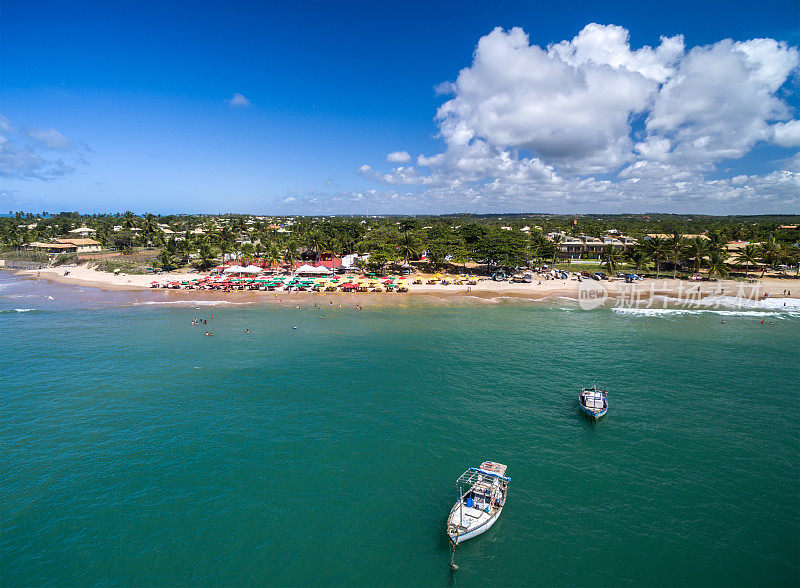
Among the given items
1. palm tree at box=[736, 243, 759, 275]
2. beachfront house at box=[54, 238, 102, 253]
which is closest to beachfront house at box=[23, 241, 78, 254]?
beachfront house at box=[54, 238, 102, 253]

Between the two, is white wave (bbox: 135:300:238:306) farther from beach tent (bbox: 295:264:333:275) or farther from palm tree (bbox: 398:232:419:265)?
palm tree (bbox: 398:232:419:265)

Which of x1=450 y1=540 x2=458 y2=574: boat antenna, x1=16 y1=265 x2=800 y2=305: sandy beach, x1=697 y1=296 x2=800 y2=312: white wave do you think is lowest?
x1=450 y1=540 x2=458 y2=574: boat antenna

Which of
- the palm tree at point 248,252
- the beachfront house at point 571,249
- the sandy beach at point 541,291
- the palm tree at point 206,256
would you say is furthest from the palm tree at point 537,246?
the palm tree at point 206,256

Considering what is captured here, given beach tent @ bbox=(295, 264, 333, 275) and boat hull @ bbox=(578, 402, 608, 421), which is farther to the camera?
beach tent @ bbox=(295, 264, 333, 275)

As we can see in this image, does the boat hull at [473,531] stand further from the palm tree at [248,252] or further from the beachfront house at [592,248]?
the beachfront house at [592,248]

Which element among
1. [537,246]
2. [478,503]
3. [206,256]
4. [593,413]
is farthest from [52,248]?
[593,413]

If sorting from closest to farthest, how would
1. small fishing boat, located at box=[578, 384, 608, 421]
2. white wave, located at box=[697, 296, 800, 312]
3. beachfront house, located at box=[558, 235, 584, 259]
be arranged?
small fishing boat, located at box=[578, 384, 608, 421] < white wave, located at box=[697, 296, 800, 312] < beachfront house, located at box=[558, 235, 584, 259]

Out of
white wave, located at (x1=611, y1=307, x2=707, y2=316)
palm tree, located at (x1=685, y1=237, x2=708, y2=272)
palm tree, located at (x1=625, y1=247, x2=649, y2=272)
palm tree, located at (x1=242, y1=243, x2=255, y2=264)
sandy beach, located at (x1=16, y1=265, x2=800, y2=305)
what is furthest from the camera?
palm tree, located at (x1=242, y1=243, x2=255, y2=264)
